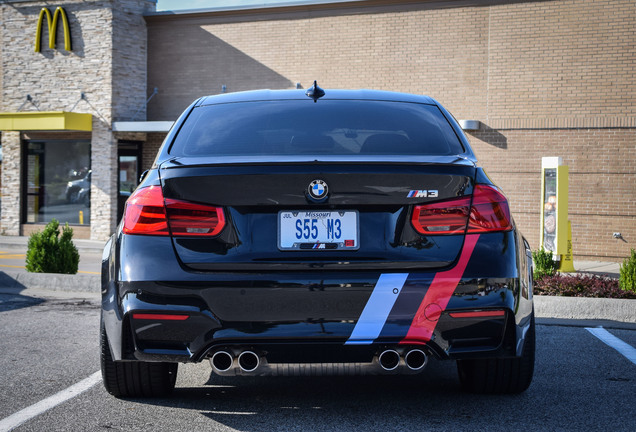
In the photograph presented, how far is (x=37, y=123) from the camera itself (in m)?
21.2

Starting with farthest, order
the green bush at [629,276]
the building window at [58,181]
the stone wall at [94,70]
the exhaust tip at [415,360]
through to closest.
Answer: the building window at [58,181]
the stone wall at [94,70]
the green bush at [629,276]
the exhaust tip at [415,360]

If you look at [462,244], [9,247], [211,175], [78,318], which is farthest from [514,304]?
[9,247]

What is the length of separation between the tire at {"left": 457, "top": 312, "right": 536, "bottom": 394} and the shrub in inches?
190

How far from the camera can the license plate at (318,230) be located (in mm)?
3539

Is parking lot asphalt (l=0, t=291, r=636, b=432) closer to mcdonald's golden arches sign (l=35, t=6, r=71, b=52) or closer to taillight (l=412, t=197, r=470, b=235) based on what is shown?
taillight (l=412, t=197, r=470, b=235)

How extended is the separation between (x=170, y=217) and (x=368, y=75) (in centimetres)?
1652

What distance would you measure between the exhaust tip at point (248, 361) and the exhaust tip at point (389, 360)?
56cm

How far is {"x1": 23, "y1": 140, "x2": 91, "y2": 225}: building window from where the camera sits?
2255cm

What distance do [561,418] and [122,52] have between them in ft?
63.9

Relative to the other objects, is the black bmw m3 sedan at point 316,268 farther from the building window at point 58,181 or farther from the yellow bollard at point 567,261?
the building window at point 58,181

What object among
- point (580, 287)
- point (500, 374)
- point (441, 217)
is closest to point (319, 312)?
point (441, 217)

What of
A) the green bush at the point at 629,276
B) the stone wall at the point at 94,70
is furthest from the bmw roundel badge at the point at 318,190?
the stone wall at the point at 94,70

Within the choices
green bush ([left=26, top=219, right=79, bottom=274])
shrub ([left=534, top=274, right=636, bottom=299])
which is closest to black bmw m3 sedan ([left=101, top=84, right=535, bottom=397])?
shrub ([left=534, top=274, right=636, bottom=299])

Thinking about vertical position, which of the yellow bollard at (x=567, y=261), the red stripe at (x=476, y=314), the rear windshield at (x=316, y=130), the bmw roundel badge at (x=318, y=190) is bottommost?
the yellow bollard at (x=567, y=261)
